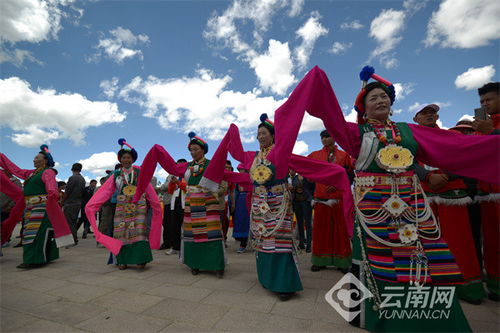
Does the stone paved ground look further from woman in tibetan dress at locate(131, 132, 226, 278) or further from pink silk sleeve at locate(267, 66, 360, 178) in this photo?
pink silk sleeve at locate(267, 66, 360, 178)

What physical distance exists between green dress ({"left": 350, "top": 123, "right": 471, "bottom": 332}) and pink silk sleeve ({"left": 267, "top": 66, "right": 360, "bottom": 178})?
0.79ft

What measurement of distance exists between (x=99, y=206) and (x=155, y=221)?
1.00 metres

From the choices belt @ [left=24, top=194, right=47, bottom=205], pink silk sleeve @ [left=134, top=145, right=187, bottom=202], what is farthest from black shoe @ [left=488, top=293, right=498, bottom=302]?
belt @ [left=24, top=194, right=47, bottom=205]

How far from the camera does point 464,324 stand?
1.84 m

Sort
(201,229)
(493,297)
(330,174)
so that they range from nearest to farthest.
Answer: (493,297)
(330,174)
(201,229)

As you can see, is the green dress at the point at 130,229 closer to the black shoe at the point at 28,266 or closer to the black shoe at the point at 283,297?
the black shoe at the point at 28,266

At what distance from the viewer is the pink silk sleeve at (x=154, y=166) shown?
4430mm

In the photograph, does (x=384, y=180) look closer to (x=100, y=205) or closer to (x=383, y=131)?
(x=383, y=131)

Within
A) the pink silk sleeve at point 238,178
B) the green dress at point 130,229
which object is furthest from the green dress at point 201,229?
the green dress at point 130,229

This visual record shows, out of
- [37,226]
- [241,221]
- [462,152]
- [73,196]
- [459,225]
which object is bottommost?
[241,221]

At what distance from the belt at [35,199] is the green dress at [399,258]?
5738 mm

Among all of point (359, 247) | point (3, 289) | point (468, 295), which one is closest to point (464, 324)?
point (359, 247)

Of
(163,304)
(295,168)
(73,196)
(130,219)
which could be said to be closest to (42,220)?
(130,219)

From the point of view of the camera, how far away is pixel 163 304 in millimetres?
2916
